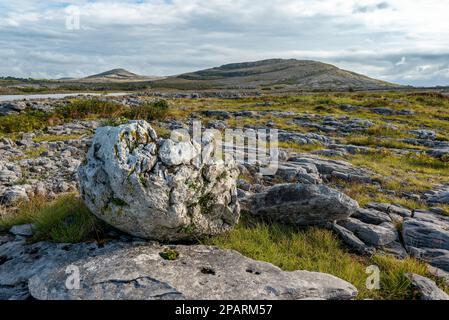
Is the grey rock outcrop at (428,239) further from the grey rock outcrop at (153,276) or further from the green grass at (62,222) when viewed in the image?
the green grass at (62,222)

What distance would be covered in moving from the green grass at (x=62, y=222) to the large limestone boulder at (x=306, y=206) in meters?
4.42

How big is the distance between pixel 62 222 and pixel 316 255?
6040 mm

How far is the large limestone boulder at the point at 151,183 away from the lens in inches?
289

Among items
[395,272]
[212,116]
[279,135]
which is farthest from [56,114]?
[395,272]

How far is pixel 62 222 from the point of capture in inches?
344

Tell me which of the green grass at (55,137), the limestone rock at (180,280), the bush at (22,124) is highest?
the bush at (22,124)

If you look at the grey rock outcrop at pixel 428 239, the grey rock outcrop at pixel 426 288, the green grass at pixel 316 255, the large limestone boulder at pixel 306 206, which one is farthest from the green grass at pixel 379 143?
the grey rock outcrop at pixel 426 288

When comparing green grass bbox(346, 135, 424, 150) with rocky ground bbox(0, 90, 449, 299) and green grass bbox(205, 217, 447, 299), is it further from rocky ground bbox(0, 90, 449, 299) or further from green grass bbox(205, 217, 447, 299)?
green grass bbox(205, 217, 447, 299)

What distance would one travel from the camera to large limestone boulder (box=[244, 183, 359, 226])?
31.7 ft

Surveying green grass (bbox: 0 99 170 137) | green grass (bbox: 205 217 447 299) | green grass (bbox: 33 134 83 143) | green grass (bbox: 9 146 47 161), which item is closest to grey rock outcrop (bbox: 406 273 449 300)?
green grass (bbox: 205 217 447 299)

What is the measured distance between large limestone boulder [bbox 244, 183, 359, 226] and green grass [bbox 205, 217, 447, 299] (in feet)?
1.15

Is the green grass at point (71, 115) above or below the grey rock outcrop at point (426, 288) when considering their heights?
above

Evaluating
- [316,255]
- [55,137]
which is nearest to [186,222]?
[316,255]

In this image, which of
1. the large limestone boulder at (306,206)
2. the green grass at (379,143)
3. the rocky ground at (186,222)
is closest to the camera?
the rocky ground at (186,222)
